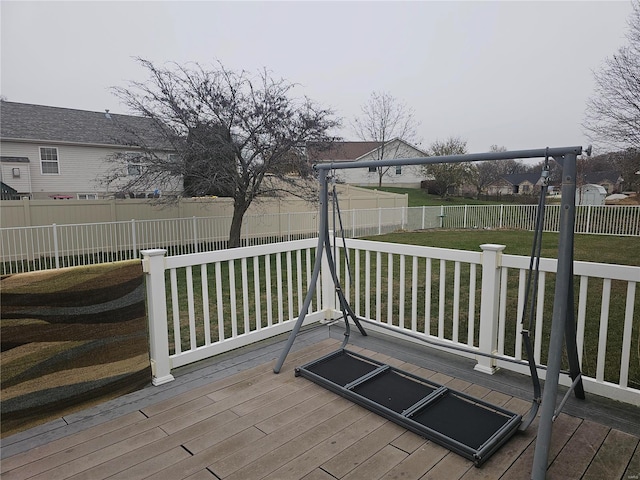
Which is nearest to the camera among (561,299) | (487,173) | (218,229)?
(561,299)

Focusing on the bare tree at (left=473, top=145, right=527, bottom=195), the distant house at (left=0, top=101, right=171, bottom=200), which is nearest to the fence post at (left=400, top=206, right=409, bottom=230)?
the bare tree at (left=473, top=145, right=527, bottom=195)

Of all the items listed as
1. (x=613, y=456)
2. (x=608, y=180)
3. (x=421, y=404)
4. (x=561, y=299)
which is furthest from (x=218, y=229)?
(x=608, y=180)

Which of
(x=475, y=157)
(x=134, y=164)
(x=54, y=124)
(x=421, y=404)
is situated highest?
(x=54, y=124)

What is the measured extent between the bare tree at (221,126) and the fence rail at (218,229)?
1.24 m

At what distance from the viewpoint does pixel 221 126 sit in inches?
336

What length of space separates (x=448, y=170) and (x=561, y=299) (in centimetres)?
1928

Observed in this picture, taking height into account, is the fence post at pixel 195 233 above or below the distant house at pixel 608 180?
below

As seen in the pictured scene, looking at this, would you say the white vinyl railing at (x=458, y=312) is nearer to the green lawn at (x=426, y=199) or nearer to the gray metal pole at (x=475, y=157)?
the gray metal pole at (x=475, y=157)

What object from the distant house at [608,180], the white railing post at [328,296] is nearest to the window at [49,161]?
the white railing post at [328,296]

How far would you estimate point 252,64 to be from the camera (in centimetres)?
895

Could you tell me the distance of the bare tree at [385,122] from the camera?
18844 mm

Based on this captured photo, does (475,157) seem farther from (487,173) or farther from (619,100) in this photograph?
(487,173)

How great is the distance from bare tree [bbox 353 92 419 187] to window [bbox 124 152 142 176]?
12.2 m

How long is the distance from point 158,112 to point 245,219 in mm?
3418
